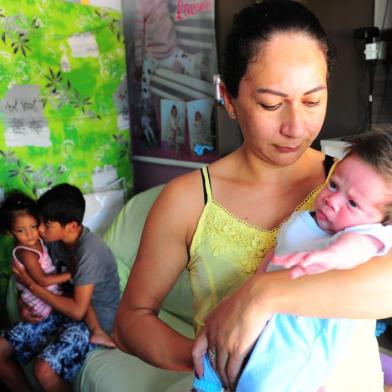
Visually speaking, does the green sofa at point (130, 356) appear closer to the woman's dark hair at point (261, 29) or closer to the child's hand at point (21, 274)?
the child's hand at point (21, 274)

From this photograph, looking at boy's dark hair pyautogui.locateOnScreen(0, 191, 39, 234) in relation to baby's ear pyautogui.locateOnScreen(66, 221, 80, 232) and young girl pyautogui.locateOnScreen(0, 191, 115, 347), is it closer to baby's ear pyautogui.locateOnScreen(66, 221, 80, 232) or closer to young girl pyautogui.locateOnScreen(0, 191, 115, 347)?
young girl pyautogui.locateOnScreen(0, 191, 115, 347)

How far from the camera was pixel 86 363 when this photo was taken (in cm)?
214

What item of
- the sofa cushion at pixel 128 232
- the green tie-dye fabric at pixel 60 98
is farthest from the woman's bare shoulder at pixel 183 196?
the green tie-dye fabric at pixel 60 98

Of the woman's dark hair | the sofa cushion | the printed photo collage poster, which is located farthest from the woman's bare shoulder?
the printed photo collage poster

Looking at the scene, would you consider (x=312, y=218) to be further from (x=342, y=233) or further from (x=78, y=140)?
(x=78, y=140)

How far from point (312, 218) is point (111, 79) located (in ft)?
8.59

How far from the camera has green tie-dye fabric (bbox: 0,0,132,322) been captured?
272cm

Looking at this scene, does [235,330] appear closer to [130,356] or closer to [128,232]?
[130,356]

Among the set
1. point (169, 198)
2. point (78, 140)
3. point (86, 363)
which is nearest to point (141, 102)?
point (78, 140)

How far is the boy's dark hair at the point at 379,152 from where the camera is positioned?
2.57 feet

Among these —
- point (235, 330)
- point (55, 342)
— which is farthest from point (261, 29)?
point (55, 342)

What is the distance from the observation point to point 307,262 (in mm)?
696

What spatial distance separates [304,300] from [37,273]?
6.26ft

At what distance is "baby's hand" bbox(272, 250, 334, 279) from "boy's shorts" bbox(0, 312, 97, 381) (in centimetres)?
174
